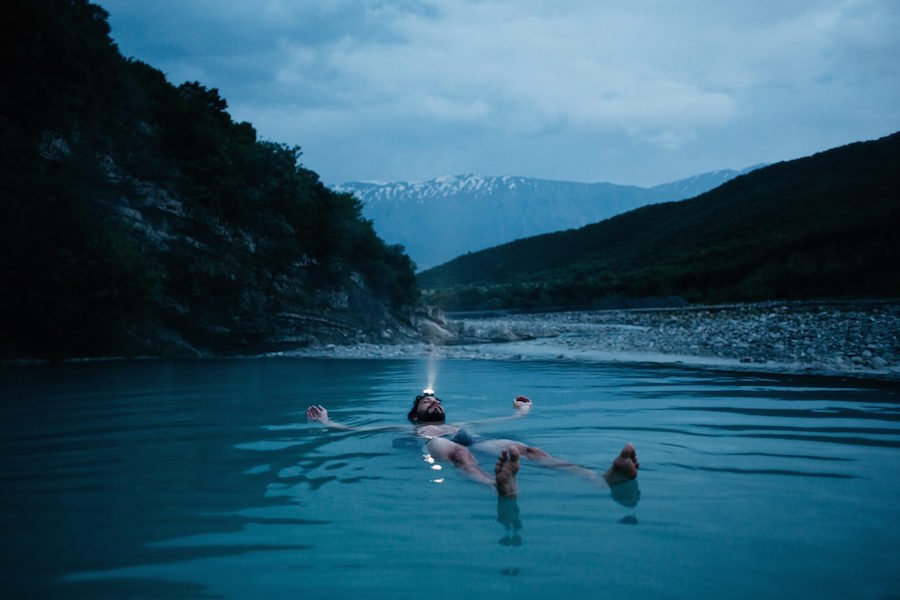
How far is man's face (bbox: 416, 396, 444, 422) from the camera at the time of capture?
20.9 feet

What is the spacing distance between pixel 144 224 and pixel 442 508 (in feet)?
64.5

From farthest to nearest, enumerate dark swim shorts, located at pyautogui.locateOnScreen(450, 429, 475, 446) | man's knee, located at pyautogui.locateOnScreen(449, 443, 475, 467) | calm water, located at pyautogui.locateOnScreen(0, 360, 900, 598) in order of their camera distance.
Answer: dark swim shorts, located at pyautogui.locateOnScreen(450, 429, 475, 446)
man's knee, located at pyautogui.locateOnScreen(449, 443, 475, 467)
calm water, located at pyautogui.locateOnScreen(0, 360, 900, 598)

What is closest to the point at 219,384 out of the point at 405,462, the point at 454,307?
the point at 405,462

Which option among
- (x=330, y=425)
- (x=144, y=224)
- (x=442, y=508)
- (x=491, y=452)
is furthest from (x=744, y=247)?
(x=442, y=508)

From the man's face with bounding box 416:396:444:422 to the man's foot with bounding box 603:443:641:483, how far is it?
255 centimetres

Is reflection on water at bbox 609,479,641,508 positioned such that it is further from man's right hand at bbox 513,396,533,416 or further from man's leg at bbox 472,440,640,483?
man's right hand at bbox 513,396,533,416

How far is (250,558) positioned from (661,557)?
209 centimetres

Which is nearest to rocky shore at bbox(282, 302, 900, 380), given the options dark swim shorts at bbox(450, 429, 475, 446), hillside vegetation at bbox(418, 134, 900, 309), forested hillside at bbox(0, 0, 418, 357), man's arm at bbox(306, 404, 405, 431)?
forested hillside at bbox(0, 0, 418, 357)

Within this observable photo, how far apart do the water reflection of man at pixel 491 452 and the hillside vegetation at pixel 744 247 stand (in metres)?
27.0

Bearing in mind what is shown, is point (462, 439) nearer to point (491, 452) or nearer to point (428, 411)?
point (491, 452)

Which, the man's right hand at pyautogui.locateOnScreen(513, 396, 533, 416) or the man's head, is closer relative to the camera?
the man's head

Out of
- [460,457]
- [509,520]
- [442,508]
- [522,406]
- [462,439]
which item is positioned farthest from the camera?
[522,406]

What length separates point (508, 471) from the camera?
3.83 metres

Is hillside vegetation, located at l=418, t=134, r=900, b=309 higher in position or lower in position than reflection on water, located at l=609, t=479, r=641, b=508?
higher
